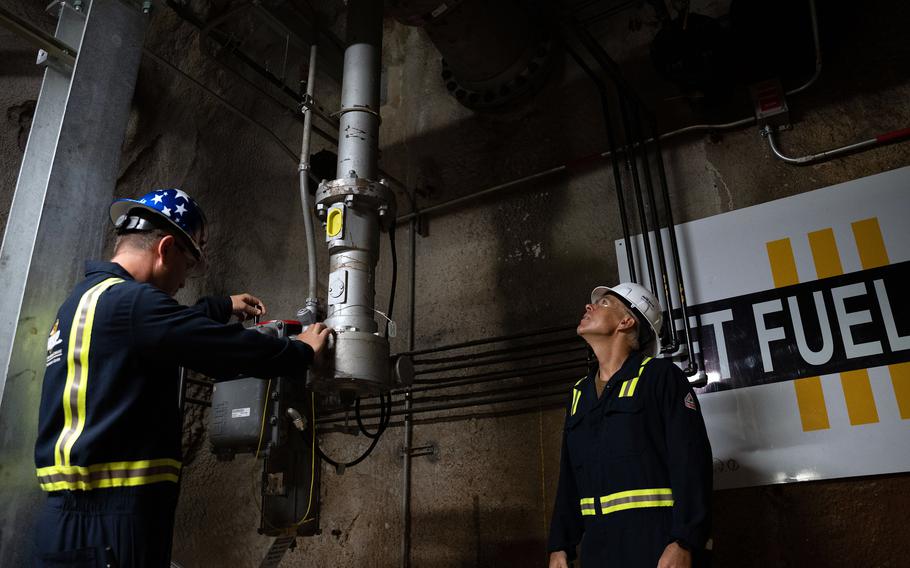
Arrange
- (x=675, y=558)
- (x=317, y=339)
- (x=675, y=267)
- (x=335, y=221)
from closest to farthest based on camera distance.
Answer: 1. (x=675, y=558)
2. (x=317, y=339)
3. (x=335, y=221)
4. (x=675, y=267)

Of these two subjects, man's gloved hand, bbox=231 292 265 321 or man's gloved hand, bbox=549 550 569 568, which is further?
man's gloved hand, bbox=231 292 265 321

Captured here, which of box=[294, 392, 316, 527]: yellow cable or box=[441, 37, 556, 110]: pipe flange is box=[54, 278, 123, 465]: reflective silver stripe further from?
box=[441, 37, 556, 110]: pipe flange

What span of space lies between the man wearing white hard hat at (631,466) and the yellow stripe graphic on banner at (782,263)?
2.32 ft

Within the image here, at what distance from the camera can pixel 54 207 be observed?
1818 millimetres

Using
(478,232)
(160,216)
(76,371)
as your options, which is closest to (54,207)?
→ (160,216)

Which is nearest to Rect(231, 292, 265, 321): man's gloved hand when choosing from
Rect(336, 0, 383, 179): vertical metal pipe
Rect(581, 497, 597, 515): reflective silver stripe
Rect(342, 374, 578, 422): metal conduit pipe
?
Rect(336, 0, 383, 179): vertical metal pipe

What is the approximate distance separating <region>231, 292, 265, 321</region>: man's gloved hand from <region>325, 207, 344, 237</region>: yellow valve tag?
0.36 m

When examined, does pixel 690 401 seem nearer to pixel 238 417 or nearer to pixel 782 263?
pixel 782 263

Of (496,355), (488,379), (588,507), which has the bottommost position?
(588,507)

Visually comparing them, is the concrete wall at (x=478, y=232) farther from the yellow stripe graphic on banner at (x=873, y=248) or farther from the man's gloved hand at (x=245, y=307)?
the man's gloved hand at (x=245, y=307)

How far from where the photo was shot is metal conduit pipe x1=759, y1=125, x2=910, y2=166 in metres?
2.50

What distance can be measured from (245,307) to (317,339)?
47cm

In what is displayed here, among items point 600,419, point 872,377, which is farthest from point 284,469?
point 872,377

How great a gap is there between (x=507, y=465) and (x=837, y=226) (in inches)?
64.9
